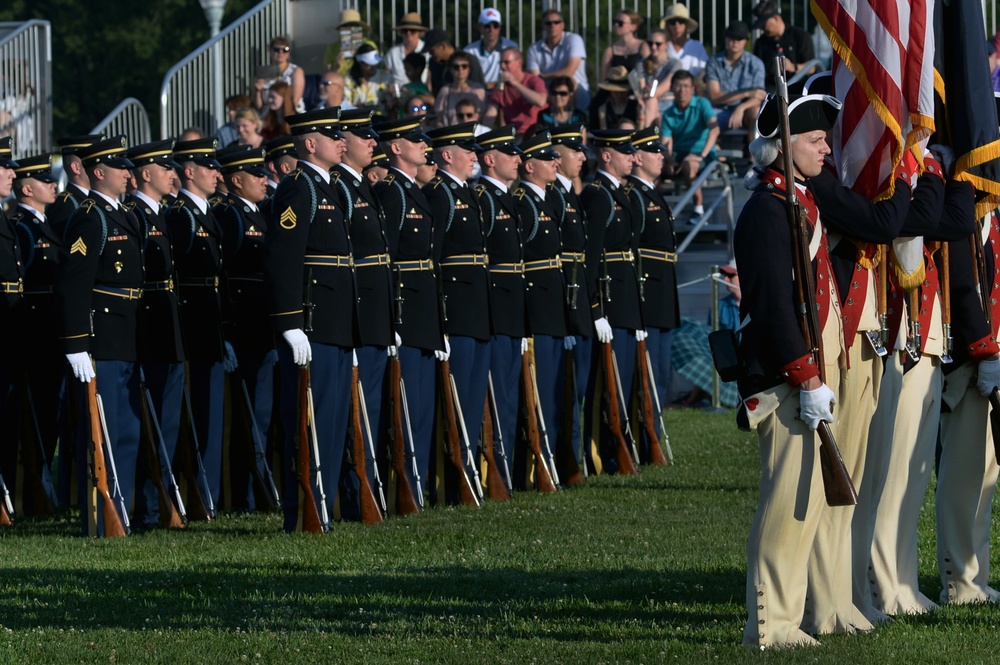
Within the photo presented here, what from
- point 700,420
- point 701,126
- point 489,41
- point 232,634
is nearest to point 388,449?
point 232,634

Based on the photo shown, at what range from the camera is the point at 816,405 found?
21.9 ft

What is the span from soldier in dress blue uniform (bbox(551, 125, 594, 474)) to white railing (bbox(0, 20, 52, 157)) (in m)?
9.94

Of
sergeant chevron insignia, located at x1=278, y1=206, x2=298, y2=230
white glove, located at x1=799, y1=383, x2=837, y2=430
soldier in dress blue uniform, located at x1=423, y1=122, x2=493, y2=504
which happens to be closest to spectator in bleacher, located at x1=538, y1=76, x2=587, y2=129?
soldier in dress blue uniform, located at x1=423, y1=122, x2=493, y2=504

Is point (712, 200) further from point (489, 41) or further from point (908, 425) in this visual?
point (908, 425)

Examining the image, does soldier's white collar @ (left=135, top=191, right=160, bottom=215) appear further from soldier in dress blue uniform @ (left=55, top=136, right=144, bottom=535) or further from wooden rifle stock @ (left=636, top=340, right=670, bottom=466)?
wooden rifle stock @ (left=636, top=340, right=670, bottom=466)

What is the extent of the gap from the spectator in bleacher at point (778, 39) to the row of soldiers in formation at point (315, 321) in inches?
250

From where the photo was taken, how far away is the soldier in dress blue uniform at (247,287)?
11461mm

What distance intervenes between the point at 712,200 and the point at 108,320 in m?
10.3

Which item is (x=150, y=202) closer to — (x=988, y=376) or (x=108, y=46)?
(x=988, y=376)

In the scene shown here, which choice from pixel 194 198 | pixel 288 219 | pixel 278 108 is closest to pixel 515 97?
pixel 278 108

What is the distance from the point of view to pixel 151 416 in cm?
1096

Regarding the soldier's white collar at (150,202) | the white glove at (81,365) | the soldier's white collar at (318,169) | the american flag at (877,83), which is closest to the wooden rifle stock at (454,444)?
the soldier's white collar at (318,169)

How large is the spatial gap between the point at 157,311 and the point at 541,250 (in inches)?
104

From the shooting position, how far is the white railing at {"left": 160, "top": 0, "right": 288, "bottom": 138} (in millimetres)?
22125
